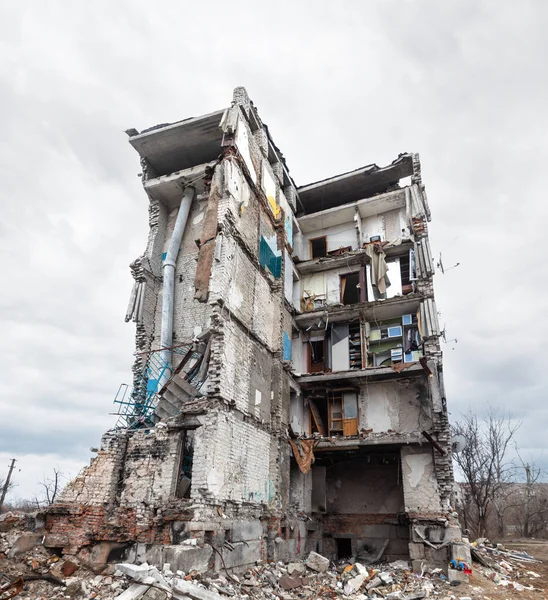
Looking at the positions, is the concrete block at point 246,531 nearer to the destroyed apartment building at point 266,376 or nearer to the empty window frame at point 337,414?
the destroyed apartment building at point 266,376

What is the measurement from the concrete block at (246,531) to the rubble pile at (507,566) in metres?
6.89

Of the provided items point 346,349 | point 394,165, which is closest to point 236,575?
point 346,349

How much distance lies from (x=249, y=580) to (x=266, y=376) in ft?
21.5

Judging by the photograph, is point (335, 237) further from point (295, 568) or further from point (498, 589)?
point (498, 589)

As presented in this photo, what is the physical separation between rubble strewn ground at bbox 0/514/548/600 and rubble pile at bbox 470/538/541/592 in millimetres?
30

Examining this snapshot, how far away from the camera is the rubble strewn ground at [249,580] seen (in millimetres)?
8304

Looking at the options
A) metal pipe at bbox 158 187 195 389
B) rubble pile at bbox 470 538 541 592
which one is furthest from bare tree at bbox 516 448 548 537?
metal pipe at bbox 158 187 195 389

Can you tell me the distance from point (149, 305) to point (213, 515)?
8.75m

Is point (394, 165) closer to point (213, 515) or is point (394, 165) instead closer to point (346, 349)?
point (346, 349)

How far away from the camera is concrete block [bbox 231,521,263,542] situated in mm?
11805

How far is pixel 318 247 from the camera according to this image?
23234mm

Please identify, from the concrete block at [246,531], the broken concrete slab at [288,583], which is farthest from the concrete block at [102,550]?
the broken concrete slab at [288,583]

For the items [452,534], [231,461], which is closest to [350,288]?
[452,534]

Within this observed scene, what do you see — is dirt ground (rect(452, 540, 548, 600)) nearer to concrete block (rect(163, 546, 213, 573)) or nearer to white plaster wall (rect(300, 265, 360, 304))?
concrete block (rect(163, 546, 213, 573))
